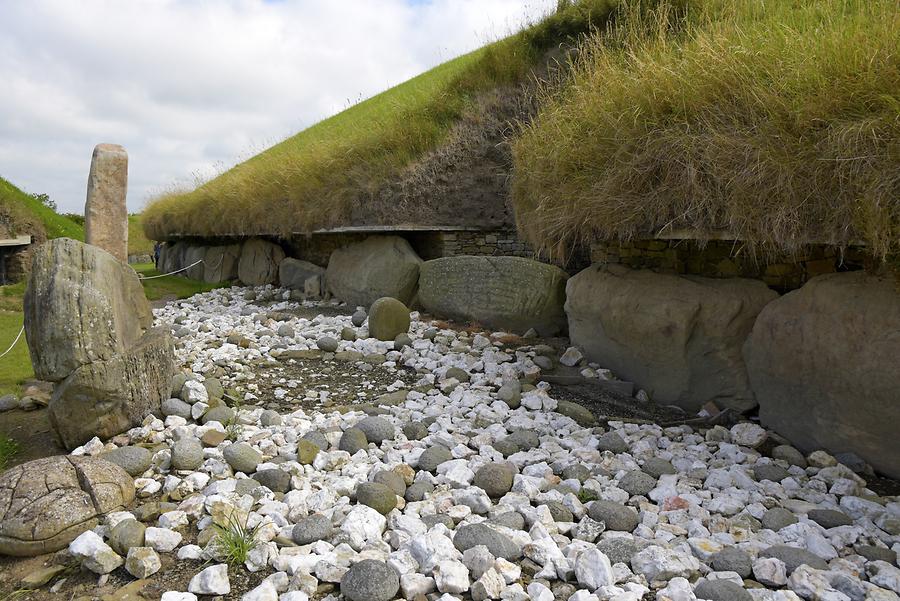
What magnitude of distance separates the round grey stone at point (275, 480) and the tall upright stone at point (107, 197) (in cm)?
454

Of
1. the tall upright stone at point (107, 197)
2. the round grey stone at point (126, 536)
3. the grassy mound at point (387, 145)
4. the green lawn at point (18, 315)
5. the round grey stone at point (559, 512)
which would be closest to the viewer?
the round grey stone at point (126, 536)

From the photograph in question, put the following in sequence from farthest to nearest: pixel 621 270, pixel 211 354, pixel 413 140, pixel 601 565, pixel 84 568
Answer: pixel 413 140
pixel 211 354
pixel 621 270
pixel 84 568
pixel 601 565

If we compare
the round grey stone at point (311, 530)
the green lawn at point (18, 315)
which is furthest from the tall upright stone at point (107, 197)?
the round grey stone at point (311, 530)

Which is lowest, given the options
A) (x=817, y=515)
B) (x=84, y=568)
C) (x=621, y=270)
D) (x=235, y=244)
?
(x=817, y=515)

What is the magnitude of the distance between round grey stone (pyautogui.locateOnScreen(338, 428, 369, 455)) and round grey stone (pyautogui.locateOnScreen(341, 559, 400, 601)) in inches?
52.7

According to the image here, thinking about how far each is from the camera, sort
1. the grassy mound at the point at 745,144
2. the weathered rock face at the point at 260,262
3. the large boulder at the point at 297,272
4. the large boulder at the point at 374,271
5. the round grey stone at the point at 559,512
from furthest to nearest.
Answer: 1. the weathered rock face at the point at 260,262
2. the large boulder at the point at 297,272
3. the large boulder at the point at 374,271
4. the grassy mound at the point at 745,144
5. the round grey stone at the point at 559,512

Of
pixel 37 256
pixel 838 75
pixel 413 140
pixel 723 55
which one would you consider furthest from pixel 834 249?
pixel 413 140

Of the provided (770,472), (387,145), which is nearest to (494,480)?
(770,472)

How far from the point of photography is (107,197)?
22.4ft

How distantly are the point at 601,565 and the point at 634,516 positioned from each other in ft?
1.83

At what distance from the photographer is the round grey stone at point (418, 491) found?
10.8 ft

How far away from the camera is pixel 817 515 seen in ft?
10.0

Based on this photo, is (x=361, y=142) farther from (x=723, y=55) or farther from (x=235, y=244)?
(x=723, y=55)

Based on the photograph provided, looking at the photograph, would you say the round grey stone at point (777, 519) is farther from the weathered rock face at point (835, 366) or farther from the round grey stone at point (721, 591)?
the weathered rock face at point (835, 366)
